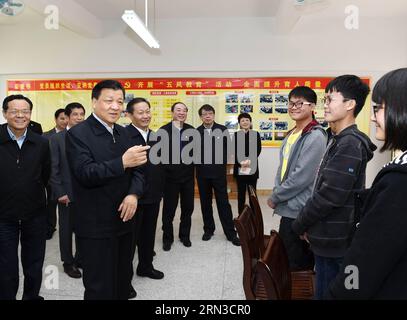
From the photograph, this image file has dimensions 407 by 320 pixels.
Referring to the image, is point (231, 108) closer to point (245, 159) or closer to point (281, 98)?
point (281, 98)

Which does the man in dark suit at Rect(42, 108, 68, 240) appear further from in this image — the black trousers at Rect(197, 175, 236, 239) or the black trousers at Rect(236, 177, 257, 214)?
the black trousers at Rect(236, 177, 257, 214)

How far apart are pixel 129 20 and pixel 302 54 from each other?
10.5 feet

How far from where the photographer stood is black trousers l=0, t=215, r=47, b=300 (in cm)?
196

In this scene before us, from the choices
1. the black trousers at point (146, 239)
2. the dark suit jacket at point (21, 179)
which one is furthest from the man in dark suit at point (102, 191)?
the black trousers at point (146, 239)

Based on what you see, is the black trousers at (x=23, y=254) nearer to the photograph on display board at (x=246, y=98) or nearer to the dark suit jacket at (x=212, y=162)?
the dark suit jacket at (x=212, y=162)

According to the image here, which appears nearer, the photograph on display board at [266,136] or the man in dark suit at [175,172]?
the man in dark suit at [175,172]

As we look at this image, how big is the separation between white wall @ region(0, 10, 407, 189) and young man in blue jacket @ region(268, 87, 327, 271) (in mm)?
3762

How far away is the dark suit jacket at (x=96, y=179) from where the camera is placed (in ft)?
5.11

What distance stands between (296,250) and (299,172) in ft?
1.56

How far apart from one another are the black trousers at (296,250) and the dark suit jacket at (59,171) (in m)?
1.74

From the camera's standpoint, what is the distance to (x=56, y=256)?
10.4ft

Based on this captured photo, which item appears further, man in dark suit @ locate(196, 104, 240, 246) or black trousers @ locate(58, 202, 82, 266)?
man in dark suit @ locate(196, 104, 240, 246)
